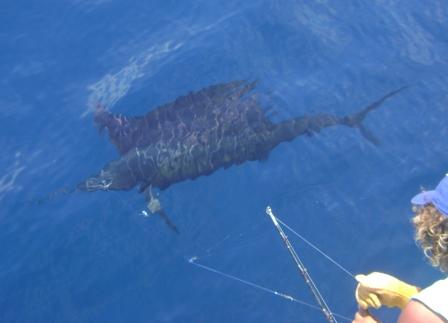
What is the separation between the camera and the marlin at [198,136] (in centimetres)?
872

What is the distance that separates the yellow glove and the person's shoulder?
0.73 m

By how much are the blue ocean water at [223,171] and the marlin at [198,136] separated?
191 mm

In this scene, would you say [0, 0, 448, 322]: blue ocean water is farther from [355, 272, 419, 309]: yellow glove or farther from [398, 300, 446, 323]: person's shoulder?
[398, 300, 446, 323]: person's shoulder

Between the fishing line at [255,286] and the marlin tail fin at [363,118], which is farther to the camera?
the marlin tail fin at [363,118]

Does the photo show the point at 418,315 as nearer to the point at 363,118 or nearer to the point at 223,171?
the point at 223,171

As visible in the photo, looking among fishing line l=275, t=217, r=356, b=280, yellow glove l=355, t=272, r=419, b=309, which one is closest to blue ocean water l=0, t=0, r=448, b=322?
fishing line l=275, t=217, r=356, b=280

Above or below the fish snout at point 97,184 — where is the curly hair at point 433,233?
above

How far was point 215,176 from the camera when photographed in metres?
8.74

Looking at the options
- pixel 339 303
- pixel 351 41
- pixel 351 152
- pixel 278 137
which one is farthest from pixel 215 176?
pixel 351 41

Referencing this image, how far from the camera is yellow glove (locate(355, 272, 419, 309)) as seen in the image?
155 inches

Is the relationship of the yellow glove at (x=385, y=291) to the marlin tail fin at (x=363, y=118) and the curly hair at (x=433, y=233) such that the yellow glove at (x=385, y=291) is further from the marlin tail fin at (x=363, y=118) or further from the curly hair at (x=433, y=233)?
the marlin tail fin at (x=363, y=118)

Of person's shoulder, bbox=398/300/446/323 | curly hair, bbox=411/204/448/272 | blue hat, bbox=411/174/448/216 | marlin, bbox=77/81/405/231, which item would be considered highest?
blue hat, bbox=411/174/448/216

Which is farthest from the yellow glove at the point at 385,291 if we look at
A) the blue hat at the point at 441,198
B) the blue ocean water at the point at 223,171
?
the blue ocean water at the point at 223,171

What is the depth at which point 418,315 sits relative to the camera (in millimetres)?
3080
